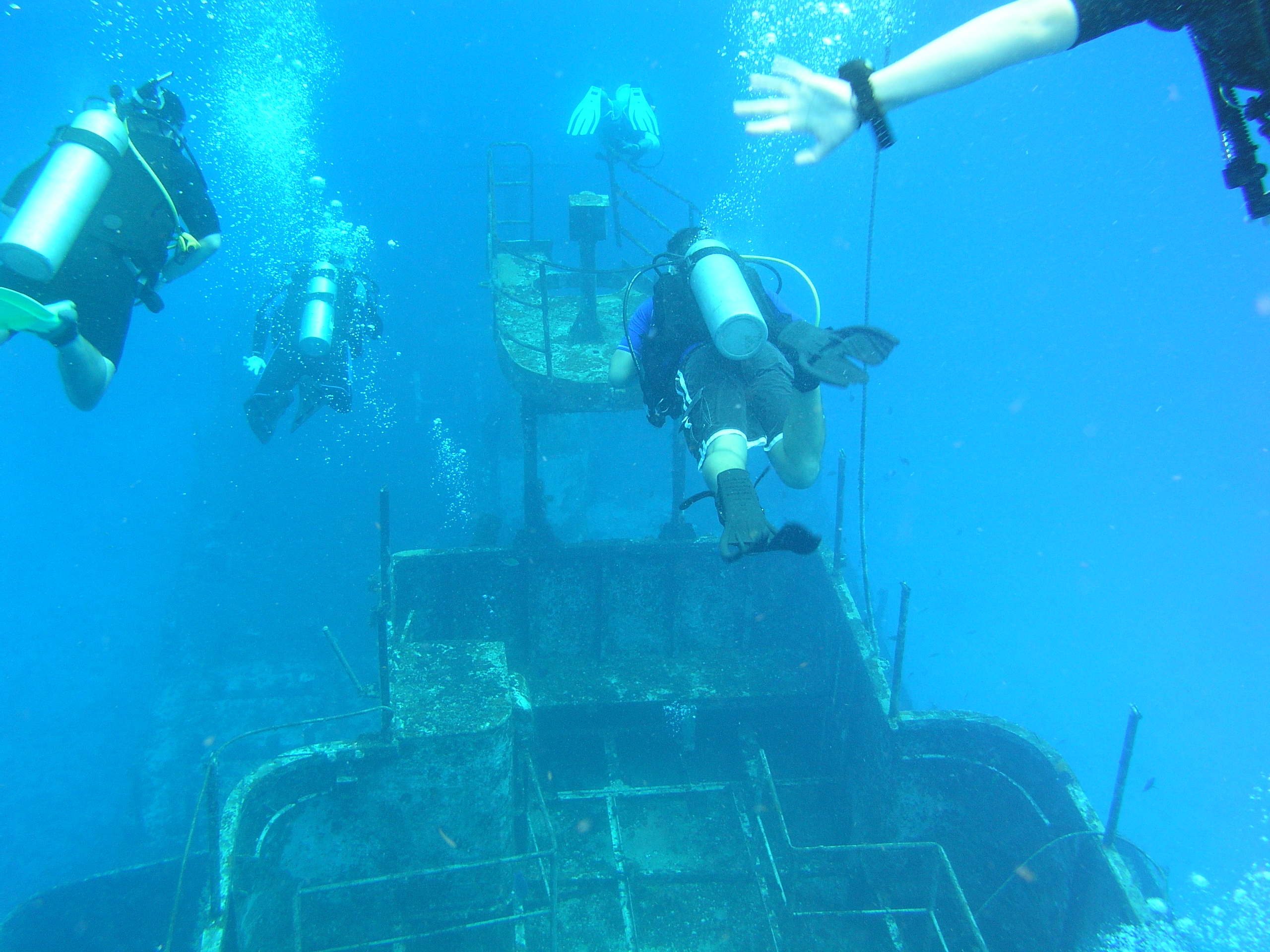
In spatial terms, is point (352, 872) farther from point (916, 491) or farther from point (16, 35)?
point (16, 35)

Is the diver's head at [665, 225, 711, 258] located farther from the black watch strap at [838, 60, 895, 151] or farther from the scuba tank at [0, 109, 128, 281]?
the scuba tank at [0, 109, 128, 281]

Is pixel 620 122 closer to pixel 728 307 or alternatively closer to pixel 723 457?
pixel 728 307

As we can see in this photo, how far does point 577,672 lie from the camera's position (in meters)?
6.88

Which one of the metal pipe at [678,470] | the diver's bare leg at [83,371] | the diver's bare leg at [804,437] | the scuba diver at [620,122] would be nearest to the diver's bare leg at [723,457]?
the diver's bare leg at [804,437]

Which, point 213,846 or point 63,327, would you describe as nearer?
point 63,327

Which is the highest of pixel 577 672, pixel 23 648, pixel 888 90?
pixel 888 90

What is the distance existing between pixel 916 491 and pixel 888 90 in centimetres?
4501

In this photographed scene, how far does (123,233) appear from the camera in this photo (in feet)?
12.6

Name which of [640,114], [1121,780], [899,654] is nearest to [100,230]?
[899,654]

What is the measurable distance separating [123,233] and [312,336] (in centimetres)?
432

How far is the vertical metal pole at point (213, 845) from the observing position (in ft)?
13.0

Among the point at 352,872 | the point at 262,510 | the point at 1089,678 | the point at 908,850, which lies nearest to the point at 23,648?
the point at 262,510

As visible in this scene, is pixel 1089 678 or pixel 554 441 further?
pixel 1089 678

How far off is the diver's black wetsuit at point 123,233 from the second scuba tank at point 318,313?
387 centimetres
